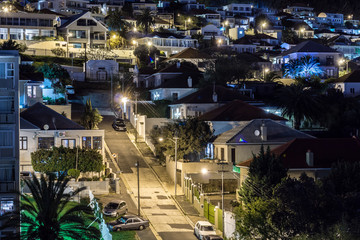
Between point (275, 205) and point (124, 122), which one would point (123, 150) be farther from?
point (275, 205)

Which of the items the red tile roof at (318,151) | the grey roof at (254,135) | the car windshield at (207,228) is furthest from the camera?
the grey roof at (254,135)

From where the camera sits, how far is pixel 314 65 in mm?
123938

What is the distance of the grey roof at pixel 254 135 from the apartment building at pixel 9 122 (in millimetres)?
26328

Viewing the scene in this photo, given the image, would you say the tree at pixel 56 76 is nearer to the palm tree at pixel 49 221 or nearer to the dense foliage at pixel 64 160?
the dense foliage at pixel 64 160

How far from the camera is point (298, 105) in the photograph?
301ft

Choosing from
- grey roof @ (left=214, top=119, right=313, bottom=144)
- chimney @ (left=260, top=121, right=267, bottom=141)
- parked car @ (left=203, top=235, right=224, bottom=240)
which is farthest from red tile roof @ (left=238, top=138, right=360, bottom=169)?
parked car @ (left=203, top=235, right=224, bottom=240)

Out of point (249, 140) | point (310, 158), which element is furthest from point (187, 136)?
point (310, 158)

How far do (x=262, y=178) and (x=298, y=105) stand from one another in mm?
35637

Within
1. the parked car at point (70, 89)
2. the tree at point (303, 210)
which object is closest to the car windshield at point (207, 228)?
the tree at point (303, 210)

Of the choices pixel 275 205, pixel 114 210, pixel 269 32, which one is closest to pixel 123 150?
pixel 114 210

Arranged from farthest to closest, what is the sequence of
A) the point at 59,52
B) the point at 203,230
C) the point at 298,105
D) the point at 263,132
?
the point at 59,52, the point at 298,105, the point at 263,132, the point at 203,230

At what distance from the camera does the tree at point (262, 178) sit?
56406 mm

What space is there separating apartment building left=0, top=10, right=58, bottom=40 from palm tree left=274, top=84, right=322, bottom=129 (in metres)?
54.3

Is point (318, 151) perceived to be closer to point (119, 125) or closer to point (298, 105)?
point (298, 105)
